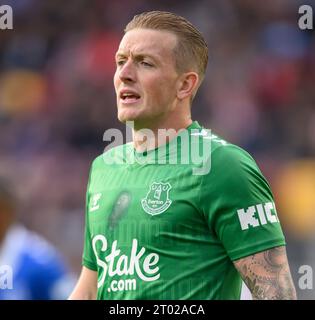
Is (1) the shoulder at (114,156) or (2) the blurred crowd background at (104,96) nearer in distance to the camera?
(1) the shoulder at (114,156)

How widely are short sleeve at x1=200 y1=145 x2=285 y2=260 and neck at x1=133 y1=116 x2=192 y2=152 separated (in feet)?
1.32

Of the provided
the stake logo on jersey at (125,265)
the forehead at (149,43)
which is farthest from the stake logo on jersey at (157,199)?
the forehead at (149,43)

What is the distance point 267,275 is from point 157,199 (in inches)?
23.7

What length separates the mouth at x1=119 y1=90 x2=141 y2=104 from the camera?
3.81m

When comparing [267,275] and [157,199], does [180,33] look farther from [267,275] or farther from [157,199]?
[267,275]

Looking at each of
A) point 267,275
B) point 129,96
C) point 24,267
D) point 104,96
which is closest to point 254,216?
point 267,275

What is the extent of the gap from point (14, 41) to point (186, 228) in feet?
27.5

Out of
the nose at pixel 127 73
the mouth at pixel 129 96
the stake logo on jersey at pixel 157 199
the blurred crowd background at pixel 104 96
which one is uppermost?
the blurred crowd background at pixel 104 96

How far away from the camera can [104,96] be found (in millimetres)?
10578

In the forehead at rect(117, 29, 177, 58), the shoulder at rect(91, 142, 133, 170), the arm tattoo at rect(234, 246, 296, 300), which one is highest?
the forehead at rect(117, 29, 177, 58)

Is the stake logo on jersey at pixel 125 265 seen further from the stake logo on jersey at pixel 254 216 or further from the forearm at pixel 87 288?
the stake logo on jersey at pixel 254 216

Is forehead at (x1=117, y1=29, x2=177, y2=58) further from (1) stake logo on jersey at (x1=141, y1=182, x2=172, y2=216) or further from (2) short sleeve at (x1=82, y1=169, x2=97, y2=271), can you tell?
(2) short sleeve at (x1=82, y1=169, x2=97, y2=271)

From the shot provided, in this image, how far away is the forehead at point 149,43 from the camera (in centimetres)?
384

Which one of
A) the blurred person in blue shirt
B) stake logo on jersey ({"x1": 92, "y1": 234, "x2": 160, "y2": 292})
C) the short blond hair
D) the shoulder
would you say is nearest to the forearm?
stake logo on jersey ({"x1": 92, "y1": 234, "x2": 160, "y2": 292})
